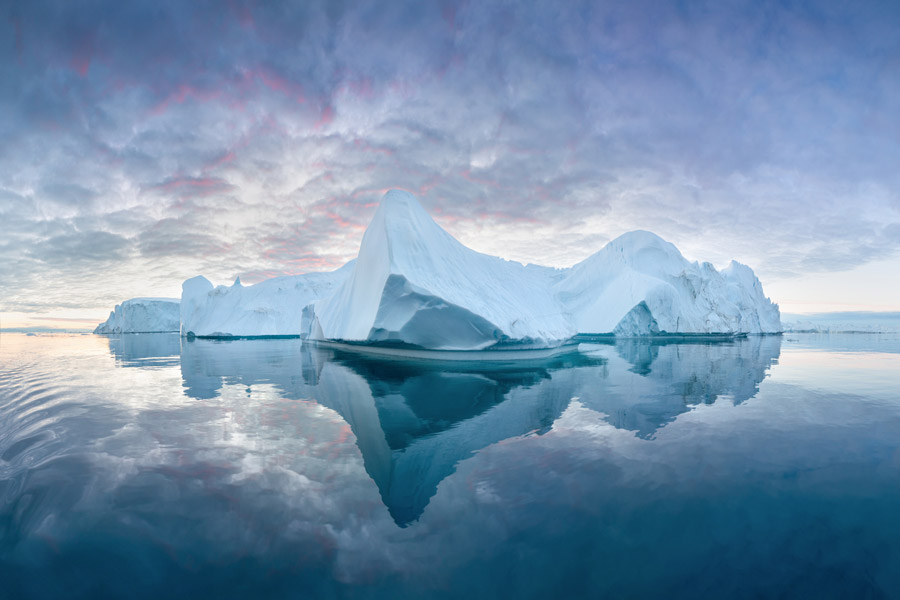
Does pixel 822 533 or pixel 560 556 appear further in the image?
pixel 822 533

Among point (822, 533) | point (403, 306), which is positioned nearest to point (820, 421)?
point (822, 533)

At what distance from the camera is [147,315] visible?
6450cm

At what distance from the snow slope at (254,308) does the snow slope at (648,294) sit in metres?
27.8

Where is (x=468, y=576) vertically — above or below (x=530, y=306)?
below

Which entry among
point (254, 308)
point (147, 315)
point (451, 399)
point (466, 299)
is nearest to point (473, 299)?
point (466, 299)

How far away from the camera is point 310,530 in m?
2.55

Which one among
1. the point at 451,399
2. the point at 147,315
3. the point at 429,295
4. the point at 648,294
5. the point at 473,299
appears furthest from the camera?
the point at 147,315

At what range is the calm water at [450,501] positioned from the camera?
2.13m

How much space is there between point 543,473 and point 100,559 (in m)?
3.09

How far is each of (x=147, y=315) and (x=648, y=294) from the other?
73185mm

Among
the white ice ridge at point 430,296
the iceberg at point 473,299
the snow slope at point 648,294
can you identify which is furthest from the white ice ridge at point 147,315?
the snow slope at point 648,294

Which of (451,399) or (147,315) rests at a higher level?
(147,315)

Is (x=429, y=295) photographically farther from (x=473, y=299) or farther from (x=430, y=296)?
(x=473, y=299)

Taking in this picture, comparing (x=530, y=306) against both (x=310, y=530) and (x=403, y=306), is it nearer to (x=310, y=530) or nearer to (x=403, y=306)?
(x=403, y=306)
